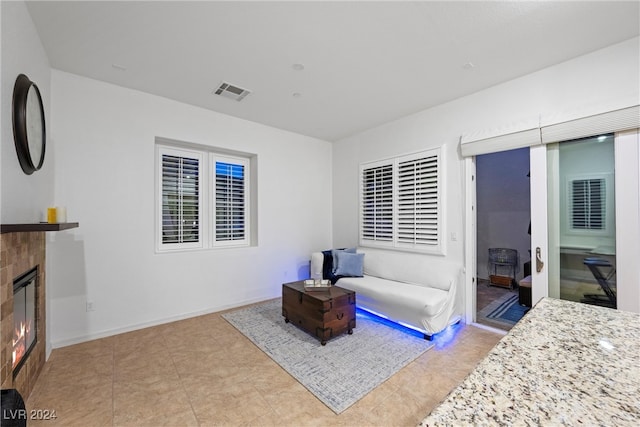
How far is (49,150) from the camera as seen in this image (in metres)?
2.65

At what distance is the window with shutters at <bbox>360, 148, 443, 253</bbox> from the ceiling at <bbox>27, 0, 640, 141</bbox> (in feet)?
3.20

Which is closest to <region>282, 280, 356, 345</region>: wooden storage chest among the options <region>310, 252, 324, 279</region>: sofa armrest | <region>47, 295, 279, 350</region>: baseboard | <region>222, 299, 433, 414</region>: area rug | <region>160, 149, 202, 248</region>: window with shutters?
<region>222, 299, 433, 414</region>: area rug

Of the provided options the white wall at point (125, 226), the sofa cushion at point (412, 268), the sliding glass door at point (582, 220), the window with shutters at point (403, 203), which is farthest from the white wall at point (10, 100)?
the sliding glass door at point (582, 220)

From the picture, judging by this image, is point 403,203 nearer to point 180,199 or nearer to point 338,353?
point 338,353

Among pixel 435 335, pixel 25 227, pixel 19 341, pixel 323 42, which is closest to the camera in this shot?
pixel 25 227

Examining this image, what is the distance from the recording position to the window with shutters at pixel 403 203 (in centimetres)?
365

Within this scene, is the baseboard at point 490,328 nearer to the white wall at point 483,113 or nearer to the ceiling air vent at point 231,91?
the white wall at point 483,113

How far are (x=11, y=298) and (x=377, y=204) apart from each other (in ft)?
13.1

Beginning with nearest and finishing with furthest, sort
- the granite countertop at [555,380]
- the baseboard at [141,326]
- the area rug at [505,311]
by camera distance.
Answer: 1. the granite countertop at [555,380]
2. the baseboard at [141,326]
3. the area rug at [505,311]

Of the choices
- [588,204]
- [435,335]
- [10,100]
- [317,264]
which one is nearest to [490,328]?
[435,335]

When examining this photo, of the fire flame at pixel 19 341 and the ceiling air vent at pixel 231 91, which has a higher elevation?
the ceiling air vent at pixel 231 91

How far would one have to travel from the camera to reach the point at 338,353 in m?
2.61

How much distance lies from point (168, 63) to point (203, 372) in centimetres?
290

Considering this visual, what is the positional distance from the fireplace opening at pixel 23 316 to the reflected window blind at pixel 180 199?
145cm
